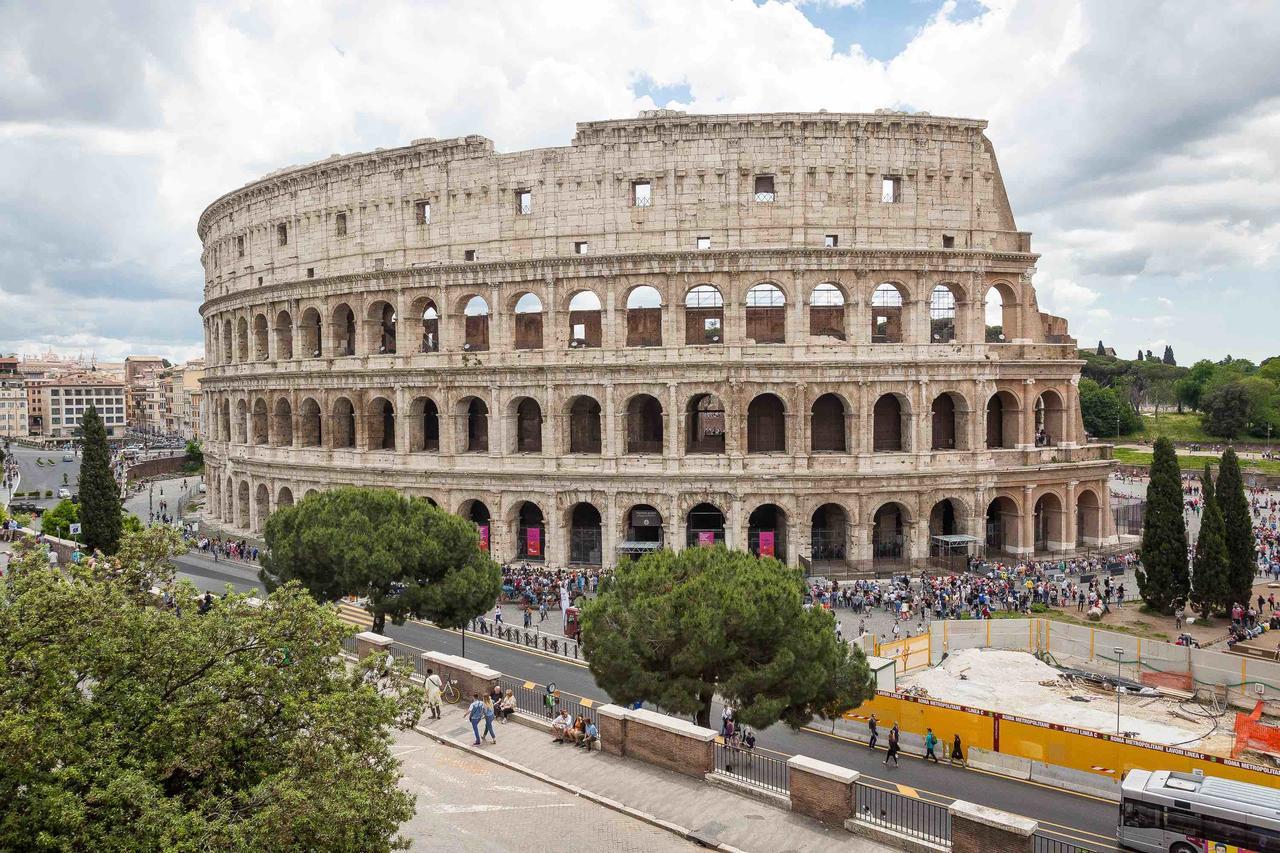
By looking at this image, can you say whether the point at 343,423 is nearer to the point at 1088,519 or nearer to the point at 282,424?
the point at 282,424

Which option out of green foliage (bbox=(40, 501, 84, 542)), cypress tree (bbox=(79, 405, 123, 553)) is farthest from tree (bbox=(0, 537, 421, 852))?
green foliage (bbox=(40, 501, 84, 542))

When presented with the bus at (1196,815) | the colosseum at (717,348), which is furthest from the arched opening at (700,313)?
the bus at (1196,815)

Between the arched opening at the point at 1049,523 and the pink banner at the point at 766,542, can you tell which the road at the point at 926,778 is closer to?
the pink banner at the point at 766,542

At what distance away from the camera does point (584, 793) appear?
47.6 feet

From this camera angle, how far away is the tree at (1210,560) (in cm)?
3141

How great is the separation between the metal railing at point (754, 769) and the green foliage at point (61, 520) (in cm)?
4497

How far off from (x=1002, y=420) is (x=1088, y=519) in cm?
688

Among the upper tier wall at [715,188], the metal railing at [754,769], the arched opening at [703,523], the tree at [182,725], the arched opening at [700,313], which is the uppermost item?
the upper tier wall at [715,188]

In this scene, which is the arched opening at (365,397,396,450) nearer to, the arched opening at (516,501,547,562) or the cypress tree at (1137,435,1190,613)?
the arched opening at (516,501,547,562)

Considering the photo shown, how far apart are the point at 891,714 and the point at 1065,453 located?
2469 centimetres

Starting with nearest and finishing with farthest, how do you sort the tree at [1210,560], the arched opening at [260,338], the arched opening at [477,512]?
the tree at [1210,560] < the arched opening at [477,512] < the arched opening at [260,338]

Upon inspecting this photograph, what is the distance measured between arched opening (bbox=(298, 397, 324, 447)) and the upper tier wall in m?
10.6

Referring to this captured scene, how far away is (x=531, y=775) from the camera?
15.5 m

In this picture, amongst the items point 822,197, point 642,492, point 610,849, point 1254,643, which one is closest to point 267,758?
point 610,849
